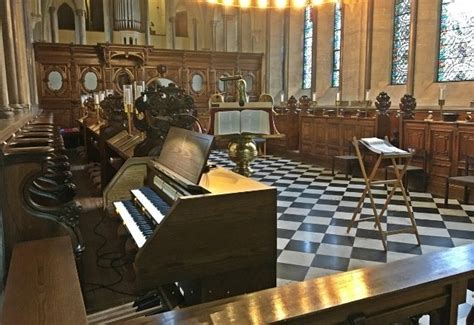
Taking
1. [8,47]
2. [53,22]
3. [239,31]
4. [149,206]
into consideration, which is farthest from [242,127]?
[53,22]

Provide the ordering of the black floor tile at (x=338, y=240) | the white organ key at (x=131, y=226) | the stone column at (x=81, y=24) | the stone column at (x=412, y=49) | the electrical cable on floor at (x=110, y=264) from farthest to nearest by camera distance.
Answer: the stone column at (x=81, y=24), the stone column at (x=412, y=49), the black floor tile at (x=338, y=240), the electrical cable on floor at (x=110, y=264), the white organ key at (x=131, y=226)

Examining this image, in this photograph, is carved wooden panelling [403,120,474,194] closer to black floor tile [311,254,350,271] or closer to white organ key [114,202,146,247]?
black floor tile [311,254,350,271]

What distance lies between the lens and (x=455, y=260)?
5.09ft

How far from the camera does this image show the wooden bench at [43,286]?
142 centimetres

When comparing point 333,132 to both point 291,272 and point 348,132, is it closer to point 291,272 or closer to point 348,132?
point 348,132

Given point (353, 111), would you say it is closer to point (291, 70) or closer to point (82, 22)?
point (291, 70)

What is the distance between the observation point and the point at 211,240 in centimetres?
213

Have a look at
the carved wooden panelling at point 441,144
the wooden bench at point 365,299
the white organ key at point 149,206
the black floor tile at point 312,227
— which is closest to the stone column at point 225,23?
the carved wooden panelling at point 441,144

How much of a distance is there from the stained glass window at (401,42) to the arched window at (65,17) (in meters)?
11.6

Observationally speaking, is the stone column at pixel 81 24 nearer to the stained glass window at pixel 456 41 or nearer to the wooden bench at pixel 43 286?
the stained glass window at pixel 456 41

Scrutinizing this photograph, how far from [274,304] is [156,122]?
2443 mm

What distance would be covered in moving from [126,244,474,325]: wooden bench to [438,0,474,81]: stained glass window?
8318 millimetres

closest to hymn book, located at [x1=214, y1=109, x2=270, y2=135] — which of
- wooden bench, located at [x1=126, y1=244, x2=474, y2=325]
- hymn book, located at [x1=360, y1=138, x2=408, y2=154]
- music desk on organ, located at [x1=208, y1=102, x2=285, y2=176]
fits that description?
music desk on organ, located at [x1=208, y1=102, x2=285, y2=176]

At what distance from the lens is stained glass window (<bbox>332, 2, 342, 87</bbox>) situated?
38.1ft
